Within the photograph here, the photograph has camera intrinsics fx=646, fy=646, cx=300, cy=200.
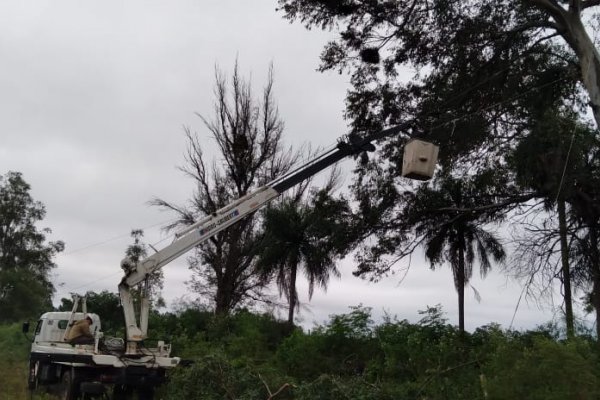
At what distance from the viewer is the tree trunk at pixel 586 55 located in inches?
496

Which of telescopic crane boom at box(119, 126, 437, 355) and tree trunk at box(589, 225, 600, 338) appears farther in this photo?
tree trunk at box(589, 225, 600, 338)

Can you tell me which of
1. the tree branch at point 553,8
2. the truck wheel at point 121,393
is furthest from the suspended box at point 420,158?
the truck wheel at point 121,393

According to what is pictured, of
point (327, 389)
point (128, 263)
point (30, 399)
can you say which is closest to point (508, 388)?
point (327, 389)

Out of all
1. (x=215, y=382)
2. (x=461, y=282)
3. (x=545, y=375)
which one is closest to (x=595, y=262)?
(x=461, y=282)

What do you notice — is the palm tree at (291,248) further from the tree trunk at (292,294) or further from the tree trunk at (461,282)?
the tree trunk at (461,282)

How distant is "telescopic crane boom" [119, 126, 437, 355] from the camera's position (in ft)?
50.0

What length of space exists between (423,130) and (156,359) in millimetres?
8163

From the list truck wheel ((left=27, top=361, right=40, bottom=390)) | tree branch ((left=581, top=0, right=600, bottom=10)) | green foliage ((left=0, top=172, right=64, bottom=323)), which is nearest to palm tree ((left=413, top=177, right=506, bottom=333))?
tree branch ((left=581, top=0, right=600, bottom=10))

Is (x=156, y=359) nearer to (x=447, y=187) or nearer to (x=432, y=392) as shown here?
(x=432, y=392)

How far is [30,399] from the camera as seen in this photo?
1548 centimetres

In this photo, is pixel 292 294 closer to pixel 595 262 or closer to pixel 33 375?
pixel 33 375

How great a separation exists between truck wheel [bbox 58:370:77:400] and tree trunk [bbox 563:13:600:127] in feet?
40.8

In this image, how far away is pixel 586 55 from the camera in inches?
508

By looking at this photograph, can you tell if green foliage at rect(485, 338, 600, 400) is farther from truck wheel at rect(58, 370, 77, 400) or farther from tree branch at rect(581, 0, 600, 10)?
truck wheel at rect(58, 370, 77, 400)
